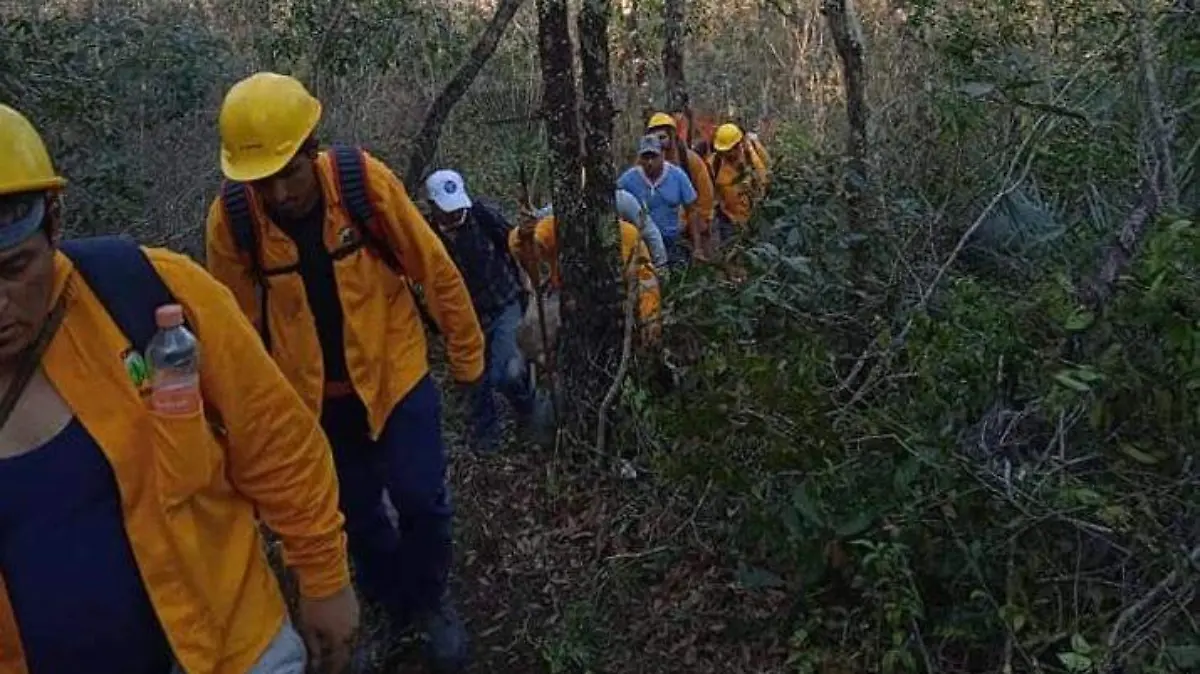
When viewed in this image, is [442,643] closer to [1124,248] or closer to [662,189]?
[1124,248]

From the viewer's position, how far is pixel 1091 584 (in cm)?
343

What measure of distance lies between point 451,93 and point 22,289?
6.34 metres

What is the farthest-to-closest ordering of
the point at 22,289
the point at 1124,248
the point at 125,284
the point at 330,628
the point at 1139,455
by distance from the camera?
the point at 1124,248 < the point at 1139,455 < the point at 330,628 < the point at 125,284 < the point at 22,289

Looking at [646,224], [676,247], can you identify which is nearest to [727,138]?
[676,247]

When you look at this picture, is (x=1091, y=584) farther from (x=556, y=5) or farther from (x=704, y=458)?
(x=556, y=5)

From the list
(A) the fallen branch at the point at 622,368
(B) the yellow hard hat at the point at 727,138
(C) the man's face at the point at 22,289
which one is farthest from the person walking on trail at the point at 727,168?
(C) the man's face at the point at 22,289

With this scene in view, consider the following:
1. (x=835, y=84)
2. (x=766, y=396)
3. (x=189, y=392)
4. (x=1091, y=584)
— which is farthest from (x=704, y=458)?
(x=835, y=84)

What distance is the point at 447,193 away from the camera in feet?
21.0

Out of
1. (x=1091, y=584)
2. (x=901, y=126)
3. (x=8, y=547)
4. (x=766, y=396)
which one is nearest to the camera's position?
(x=8, y=547)

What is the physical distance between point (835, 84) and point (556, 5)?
5784 millimetres

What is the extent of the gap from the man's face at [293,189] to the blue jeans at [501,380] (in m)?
2.55

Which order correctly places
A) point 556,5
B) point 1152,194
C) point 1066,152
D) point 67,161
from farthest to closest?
point 67,161, point 556,5, point 1066,152, point 1152,194

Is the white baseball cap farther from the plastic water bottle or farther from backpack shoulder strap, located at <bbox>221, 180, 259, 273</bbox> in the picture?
the plastic water bottle

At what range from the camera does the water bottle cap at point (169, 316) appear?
6.93 feet
